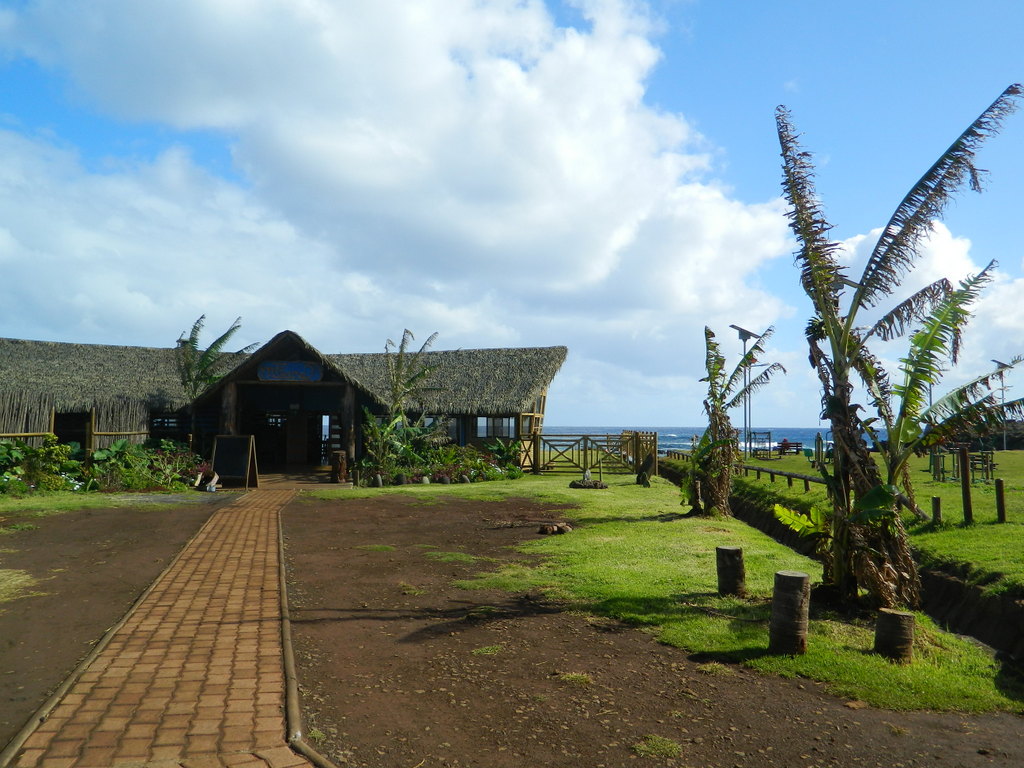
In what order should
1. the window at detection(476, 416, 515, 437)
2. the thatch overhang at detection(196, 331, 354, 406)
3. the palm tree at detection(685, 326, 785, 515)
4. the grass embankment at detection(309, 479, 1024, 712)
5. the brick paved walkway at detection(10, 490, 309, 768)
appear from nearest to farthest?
1. the brick paved walkway at detection(10, 490, 309, 768)
2. the grass embankment at detection(309, 479, 1024, 712)
3. the palm tree at detection(685, 326, 785, 515)
4. the thatch overhang at detection(196, 331, 354, 406)
5. the window at detection(476, 416, 515, 437)

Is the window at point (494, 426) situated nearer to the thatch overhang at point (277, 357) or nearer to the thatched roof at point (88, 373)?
the thatch overhang at point (277, 357)

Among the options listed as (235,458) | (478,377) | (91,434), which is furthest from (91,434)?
(478,377)

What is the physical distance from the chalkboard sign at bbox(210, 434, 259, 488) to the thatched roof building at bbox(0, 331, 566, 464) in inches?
90.3

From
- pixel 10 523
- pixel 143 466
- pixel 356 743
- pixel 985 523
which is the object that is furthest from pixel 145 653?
pixel 143 466

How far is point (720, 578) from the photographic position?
315 inches

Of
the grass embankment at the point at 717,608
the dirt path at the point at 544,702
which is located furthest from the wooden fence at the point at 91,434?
the dirt path at the point at 544,702

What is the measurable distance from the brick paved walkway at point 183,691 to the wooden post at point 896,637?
15.9ft

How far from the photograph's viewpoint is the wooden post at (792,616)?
19.8ft

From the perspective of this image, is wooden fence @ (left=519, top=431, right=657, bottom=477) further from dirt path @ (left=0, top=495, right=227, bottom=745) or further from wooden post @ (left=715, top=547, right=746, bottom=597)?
wooden post @ (left=715, top=547, right=746, bottom=597)

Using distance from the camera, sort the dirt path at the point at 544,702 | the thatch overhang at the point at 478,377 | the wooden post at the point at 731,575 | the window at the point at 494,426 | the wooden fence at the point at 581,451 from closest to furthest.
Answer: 1. the dirt path at the point at 544,702
2. the wooden post at the point at 731,575
3. the wooden fence at the point at 581,451
4. the thatch overhang at the point at 478,377
5. the window at the point at 494,426

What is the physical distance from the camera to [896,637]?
20.0 ft

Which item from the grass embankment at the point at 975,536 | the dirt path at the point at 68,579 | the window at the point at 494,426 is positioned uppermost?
the window at the point at 494,426

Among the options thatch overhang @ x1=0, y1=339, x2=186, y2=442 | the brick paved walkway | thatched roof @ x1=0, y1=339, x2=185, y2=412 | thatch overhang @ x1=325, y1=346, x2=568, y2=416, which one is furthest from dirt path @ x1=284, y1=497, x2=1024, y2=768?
thatch overhang @ x1=325, y1=346, x2=568, y2=416

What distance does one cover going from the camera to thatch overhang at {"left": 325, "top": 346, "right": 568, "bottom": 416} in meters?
25.2
